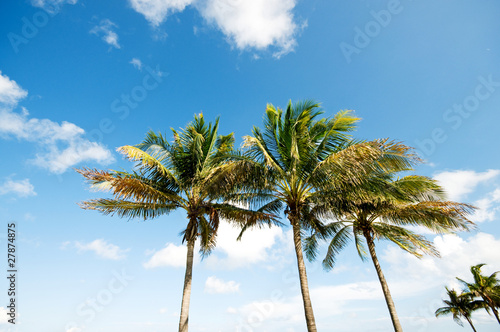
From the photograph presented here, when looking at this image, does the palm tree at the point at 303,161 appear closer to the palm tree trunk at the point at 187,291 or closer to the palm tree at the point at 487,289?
the palm tree trunk at the point at 187,291

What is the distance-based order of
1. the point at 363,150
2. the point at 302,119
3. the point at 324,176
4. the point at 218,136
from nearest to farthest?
the point at 363,150 → the point at 324,176 → the point at 302,119 → the point at 218,136

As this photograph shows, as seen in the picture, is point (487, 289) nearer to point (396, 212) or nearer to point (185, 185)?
point (396, 212)

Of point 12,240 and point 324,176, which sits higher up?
point 324,176

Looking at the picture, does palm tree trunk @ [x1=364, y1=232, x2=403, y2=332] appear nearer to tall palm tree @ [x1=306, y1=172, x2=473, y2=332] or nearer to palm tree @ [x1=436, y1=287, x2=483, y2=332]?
tall palm tree @ [x1=306, y1=172, x2=473, y2=332]

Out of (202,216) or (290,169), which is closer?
(290,169)

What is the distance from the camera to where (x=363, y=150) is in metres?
9.61

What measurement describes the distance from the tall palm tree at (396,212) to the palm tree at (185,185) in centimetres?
436

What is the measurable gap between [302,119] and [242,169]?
331cm

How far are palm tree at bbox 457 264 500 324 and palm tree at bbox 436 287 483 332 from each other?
152 centimetres

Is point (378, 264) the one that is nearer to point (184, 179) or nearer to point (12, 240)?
point (184, 179)

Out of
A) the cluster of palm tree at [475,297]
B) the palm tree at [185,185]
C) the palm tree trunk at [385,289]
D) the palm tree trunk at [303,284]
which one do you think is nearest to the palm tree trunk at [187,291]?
the palm tree at [185,185]

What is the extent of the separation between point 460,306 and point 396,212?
2657 centimetres

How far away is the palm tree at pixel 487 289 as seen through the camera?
25.3 meters

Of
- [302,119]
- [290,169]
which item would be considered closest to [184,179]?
[290,169]
